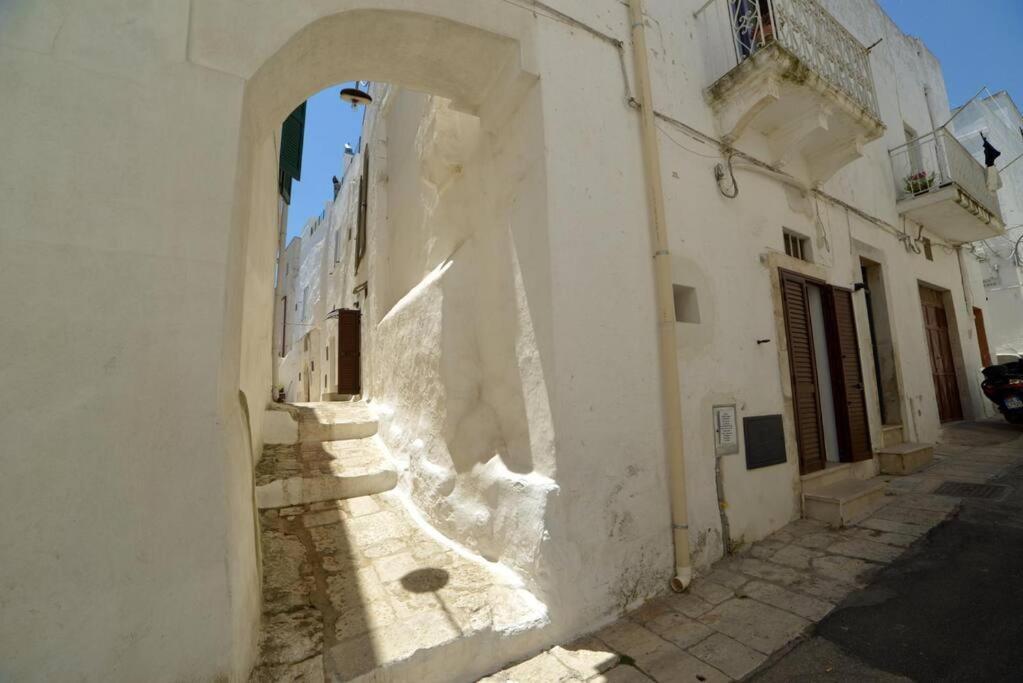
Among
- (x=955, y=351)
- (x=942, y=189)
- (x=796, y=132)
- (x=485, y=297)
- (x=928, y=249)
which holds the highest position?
(x=942, y=189)

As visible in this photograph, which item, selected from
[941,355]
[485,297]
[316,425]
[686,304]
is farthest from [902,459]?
[316,425]

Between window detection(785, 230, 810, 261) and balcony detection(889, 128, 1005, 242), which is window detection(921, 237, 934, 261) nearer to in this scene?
balcony detection(889, 128, 1005, 242)

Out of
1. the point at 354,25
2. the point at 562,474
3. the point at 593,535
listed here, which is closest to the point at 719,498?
the point at 593,535

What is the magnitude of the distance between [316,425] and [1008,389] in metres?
11.6

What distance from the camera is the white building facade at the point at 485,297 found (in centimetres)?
191

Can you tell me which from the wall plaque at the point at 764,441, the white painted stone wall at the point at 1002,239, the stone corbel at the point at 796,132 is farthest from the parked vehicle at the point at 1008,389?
the white painted stone wall at the point at 1002,239

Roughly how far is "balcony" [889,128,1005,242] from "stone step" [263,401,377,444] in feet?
32.0

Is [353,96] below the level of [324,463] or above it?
above

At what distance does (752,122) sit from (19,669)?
674cm

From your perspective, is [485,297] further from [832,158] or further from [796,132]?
[832,158]

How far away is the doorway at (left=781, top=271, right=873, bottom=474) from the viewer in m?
5.03

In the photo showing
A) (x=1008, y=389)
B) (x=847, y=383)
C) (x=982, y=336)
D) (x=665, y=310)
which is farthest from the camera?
(x=982, y=336)

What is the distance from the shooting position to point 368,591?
116 inches

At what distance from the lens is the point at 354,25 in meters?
3.02
